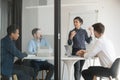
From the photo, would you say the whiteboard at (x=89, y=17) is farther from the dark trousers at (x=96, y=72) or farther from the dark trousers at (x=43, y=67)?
the dark trousers at (x=96, y=72)

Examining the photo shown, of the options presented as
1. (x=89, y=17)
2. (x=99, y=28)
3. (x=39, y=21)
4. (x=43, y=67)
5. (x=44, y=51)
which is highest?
(x=89, y=17)

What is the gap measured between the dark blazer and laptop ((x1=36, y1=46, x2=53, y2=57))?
62 cm

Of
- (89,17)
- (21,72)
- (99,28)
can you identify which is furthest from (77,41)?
(21,72)

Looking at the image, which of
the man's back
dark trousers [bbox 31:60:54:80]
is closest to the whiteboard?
dark trousers [bbox 31:60:54:80]

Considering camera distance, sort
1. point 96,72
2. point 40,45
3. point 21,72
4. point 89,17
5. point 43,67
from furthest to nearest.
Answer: point 89,17
point 43,67
point 40,45
point 21,72
point 96,72

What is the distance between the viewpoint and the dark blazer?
3922 mm

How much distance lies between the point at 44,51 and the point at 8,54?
904mm

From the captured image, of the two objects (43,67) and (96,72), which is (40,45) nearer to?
(43,67)

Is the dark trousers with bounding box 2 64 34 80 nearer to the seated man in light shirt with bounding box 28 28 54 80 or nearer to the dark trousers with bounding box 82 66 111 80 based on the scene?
the seated man in light shirt with bounding box 28 28 54 80

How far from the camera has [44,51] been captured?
4688 millimetres

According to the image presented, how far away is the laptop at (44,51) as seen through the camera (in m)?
4.57

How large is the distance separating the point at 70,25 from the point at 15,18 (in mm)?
1562

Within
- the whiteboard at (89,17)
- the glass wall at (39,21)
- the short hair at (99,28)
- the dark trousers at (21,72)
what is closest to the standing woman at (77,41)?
the glass wall at (39,21)

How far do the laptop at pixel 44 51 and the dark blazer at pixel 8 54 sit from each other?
0.62 m
